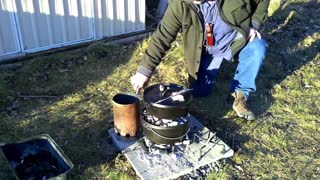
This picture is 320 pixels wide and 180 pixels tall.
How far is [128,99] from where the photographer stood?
3672mm

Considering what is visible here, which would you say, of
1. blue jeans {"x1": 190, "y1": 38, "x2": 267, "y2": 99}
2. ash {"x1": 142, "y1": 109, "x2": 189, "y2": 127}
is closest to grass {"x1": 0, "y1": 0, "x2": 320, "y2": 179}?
blue jeans {"x1": 190, "y1": 38, "x2": 267, "y2": 99}

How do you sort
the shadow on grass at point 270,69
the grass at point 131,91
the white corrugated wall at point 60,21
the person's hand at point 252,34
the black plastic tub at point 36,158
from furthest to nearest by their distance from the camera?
1. the white corrugated wall at point 60,21
2. the shadow on grass at point 270,69
3. the person's hand at point 252,34
4. the grass at point 131,91
5. the black plastic tub at point 36,158

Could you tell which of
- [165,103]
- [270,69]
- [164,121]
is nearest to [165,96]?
[165,103]

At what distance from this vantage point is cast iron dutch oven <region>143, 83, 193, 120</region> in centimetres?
319

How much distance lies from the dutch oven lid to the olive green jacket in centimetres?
24

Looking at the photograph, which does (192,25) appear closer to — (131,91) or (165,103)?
(165,103)

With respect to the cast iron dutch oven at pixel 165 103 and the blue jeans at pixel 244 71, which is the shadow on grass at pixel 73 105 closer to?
the cast iron dutch oven at pixel 165 103

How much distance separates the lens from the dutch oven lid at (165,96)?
10.5 feet

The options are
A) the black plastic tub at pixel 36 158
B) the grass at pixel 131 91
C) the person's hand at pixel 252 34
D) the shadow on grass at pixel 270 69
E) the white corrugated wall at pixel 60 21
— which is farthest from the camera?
the white corrugated wall at pixel 60 21

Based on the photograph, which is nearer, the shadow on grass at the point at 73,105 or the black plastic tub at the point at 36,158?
Answer: the black plastic tub at the point at 36,158

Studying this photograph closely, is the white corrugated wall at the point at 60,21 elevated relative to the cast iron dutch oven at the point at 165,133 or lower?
elevated

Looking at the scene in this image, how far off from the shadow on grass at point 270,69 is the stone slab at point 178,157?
0.25m

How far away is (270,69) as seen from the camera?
5.15 meters

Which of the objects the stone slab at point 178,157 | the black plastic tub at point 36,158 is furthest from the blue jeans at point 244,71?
the black plastic tub at point 36,158
